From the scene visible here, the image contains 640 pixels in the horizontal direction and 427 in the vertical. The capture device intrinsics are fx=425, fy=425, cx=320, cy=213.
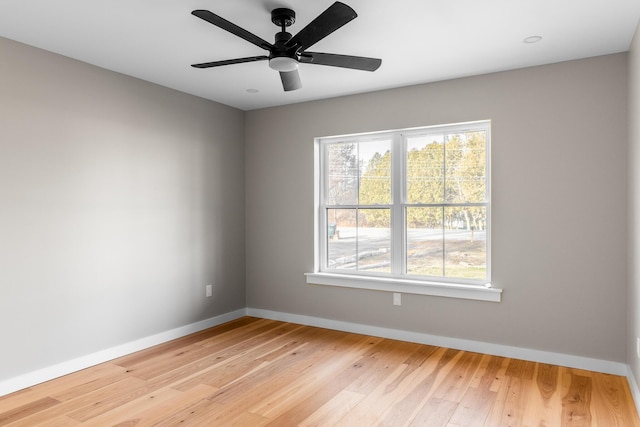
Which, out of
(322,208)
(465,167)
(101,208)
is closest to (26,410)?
(101,208)

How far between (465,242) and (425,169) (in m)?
0.79

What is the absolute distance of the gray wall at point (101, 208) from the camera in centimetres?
302

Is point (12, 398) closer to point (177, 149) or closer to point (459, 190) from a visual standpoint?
point (177, 149)

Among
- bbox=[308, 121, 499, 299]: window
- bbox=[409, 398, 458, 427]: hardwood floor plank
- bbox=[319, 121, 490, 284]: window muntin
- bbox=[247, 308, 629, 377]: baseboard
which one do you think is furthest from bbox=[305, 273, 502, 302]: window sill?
bbox=[409, 398, 458, 427]: hardwood floor plank

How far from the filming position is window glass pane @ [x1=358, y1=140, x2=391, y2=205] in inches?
171

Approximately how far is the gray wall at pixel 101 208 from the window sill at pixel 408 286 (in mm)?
1218

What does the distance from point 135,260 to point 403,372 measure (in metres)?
2.51

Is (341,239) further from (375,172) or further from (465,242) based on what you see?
(465,242)

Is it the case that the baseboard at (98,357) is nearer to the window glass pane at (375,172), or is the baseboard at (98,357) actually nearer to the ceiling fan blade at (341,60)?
the window glass pane at (375,172)

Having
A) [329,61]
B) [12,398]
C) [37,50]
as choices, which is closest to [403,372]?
[329,61]

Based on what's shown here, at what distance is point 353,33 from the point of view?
2883mm

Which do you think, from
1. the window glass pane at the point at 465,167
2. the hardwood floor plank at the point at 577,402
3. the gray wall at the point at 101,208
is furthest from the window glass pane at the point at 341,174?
the hardwood floor plank at the point at 577,402

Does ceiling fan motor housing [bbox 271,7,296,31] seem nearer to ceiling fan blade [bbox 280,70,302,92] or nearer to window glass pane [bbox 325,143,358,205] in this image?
ceiling fan blade [bbox 280,70,302,92]

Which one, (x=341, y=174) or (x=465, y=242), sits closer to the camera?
(x=465, y=242)
